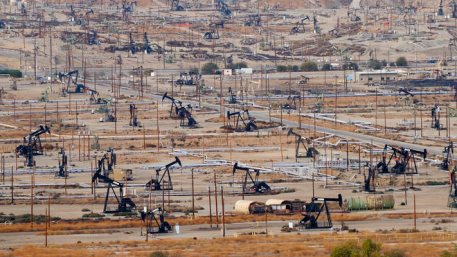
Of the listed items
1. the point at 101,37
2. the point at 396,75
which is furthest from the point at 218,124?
the point at 101,37

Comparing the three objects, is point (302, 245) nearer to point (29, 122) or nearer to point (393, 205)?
Answer: point (393, 205)

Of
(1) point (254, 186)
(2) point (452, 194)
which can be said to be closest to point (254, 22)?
(1) point (254, 186)

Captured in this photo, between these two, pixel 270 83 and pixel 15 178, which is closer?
A: pixel 15 178

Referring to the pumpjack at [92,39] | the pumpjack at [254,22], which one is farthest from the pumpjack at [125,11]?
the pumpjack at [92,39]

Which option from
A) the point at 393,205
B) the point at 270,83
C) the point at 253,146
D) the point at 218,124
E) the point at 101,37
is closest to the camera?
the point at 393,205

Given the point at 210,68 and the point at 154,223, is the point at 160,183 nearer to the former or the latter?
the point at 154,223

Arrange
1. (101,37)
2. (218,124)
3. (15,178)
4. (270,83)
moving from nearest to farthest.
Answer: (15,178)
(218,124)
(270,83)
(101,37)
